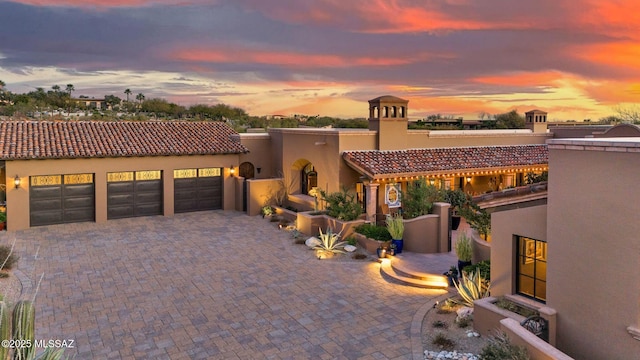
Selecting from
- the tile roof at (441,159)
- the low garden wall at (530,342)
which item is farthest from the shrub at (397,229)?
the low garden wall at (530,342)

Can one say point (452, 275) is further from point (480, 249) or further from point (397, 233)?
point (397, 233)

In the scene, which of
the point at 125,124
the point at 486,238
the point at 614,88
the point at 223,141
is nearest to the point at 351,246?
the point at 486,238

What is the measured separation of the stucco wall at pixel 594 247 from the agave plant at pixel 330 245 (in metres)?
8.64

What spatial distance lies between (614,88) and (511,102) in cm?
1036

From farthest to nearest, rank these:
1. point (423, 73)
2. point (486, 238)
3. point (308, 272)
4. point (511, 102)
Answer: point (511, 102)
point (423, 73)
point (308, 272)
point (486, 238)

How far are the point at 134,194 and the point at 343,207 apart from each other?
1132 cm

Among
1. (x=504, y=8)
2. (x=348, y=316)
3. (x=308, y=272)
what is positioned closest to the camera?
(x=348, y=316)

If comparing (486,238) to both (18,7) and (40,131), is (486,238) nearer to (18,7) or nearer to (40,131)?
(40,131)

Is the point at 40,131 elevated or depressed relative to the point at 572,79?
depressed

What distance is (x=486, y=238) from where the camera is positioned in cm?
1334

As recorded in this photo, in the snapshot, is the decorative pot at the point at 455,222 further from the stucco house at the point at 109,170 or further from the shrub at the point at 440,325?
the stucco house at the point at 109,170

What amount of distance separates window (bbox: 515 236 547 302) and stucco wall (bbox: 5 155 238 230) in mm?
18112

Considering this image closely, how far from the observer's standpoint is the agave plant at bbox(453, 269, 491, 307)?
37.0 ft

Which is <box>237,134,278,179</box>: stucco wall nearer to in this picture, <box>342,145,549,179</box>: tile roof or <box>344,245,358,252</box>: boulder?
<box>342,145,549,179</box>: tile roof
